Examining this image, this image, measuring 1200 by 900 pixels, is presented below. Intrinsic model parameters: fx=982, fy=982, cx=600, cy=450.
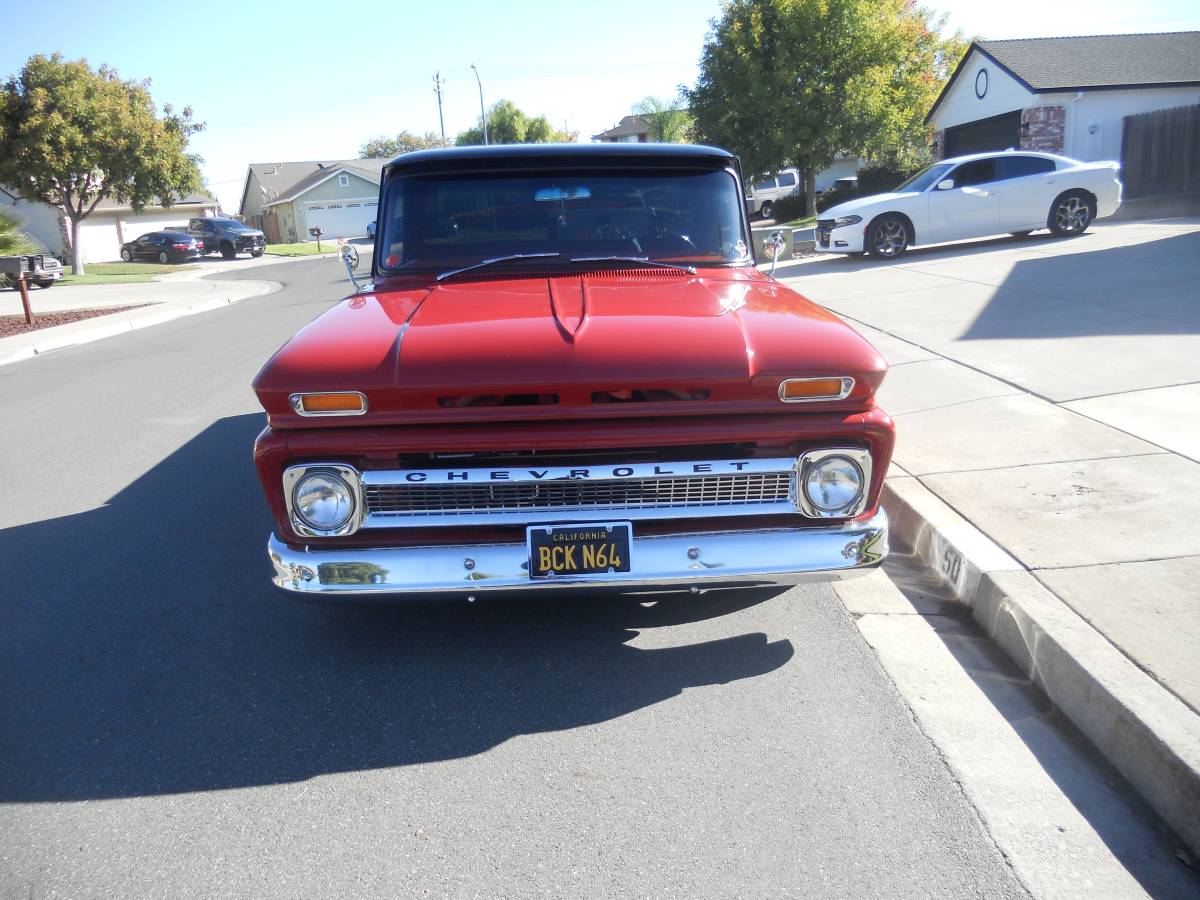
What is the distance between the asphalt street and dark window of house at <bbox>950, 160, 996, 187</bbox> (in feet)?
44.6

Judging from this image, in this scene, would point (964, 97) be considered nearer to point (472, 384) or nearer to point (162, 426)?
point (162, 426)

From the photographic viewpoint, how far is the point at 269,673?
12.0 ft

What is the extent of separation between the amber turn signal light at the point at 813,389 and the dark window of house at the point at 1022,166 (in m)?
14.4

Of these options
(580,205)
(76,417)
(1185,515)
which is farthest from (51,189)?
(1185,515)

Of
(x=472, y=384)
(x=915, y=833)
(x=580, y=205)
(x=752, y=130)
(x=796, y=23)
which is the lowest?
(x=915, y=833)

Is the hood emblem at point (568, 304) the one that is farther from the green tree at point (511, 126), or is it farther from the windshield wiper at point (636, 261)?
the green tree at point (511, 126)

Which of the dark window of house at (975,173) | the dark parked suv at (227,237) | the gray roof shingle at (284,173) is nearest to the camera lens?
the dark window of house at (975,173)

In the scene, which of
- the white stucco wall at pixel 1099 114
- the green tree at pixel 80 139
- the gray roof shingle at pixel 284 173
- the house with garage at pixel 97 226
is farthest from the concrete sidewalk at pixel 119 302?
the gray roof shingle at pixel 284 173

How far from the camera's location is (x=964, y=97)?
1104 inches

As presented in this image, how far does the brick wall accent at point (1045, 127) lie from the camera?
23734mm

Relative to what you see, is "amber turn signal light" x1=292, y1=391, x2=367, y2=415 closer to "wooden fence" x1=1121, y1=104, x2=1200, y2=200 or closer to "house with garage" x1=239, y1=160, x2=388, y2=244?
"wooden fence" x1=1121, y1=104, x2=1200, y2=200

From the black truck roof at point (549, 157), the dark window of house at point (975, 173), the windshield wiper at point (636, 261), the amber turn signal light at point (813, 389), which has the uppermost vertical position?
the dark window of house at point (975, 173)

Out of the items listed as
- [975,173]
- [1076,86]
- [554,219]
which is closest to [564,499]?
[554,219]

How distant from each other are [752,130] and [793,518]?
25238mm
